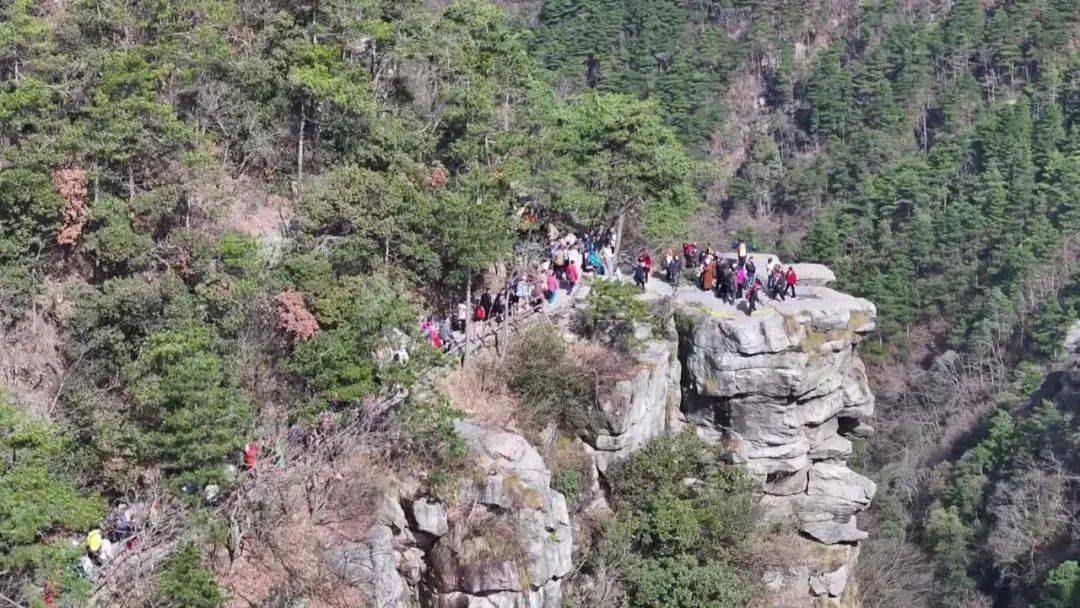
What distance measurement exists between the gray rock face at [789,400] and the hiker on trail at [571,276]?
307cm

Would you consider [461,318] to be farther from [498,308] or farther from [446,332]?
[498,308]

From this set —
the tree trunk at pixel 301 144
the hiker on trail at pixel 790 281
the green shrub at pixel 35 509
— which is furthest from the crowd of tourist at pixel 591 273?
the green shrub at pixel 35 509

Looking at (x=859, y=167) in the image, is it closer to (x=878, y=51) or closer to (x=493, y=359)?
(x=878, y=51)

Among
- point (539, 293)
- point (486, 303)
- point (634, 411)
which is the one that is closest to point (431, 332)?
point (486, 303)

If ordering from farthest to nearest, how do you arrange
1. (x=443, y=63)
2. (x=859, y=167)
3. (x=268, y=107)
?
(x=859, y=167)
(x=443, y=63)
(x=268, y=107)

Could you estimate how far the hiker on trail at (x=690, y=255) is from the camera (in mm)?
32125

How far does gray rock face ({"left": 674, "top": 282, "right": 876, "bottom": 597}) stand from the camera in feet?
94.4

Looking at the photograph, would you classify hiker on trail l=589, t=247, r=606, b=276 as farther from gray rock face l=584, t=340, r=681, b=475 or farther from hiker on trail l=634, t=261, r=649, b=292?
gray rock face l=584, t=340, r=681, b=475

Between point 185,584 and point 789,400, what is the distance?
1747 centimetres

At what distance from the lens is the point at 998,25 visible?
90188 mm

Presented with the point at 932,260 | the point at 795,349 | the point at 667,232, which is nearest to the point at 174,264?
the point at 667,232

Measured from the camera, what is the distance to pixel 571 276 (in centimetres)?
2942

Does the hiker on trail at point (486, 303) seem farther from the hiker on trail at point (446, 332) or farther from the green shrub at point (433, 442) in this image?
the green shrub at point (433, 442)

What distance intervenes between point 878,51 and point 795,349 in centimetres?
7108
